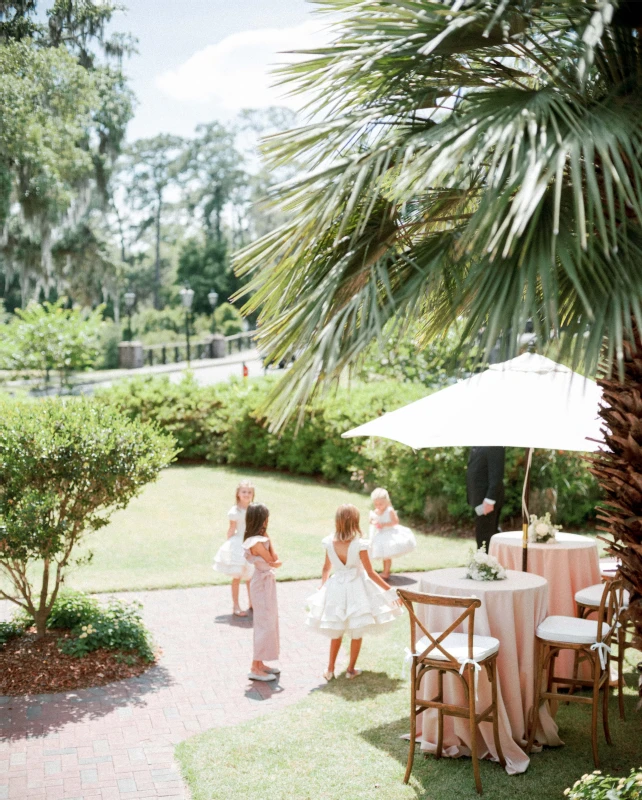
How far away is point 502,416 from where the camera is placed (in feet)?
21.0

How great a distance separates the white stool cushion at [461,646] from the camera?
540 centimetres

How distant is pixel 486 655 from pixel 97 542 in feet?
28.1

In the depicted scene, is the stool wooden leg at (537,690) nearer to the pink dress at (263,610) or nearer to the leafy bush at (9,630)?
the pink dress at (263,610)

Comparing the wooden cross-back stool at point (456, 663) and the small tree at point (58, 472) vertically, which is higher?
the small tree at point (58, 472)

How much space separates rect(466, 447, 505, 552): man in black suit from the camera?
386 inches

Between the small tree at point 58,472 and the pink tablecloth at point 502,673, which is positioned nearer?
the pink tablecloth at point 502,673

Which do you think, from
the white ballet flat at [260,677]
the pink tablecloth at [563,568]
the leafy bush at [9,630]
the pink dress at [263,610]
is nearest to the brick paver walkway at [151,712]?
the white ballet flat at [260,677]

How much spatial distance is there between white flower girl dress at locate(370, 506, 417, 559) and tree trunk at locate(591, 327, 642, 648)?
18.4ft

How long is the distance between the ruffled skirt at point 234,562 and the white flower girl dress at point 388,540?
6.76ft

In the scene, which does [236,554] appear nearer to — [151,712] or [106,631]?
[106,631]

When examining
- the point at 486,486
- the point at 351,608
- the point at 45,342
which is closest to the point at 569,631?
the point at 351,608

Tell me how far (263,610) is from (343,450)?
32.7ft

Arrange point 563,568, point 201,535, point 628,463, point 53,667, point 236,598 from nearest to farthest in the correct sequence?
point 628,463 < point 53,667 < point 563,568 < point 236,598 < point 201,535

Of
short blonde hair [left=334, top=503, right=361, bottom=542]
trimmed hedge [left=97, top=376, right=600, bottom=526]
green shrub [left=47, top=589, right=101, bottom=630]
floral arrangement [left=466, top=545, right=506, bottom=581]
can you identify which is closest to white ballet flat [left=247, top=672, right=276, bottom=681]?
short blonde hair [left=334, top=503, right=361, bottom=542]
